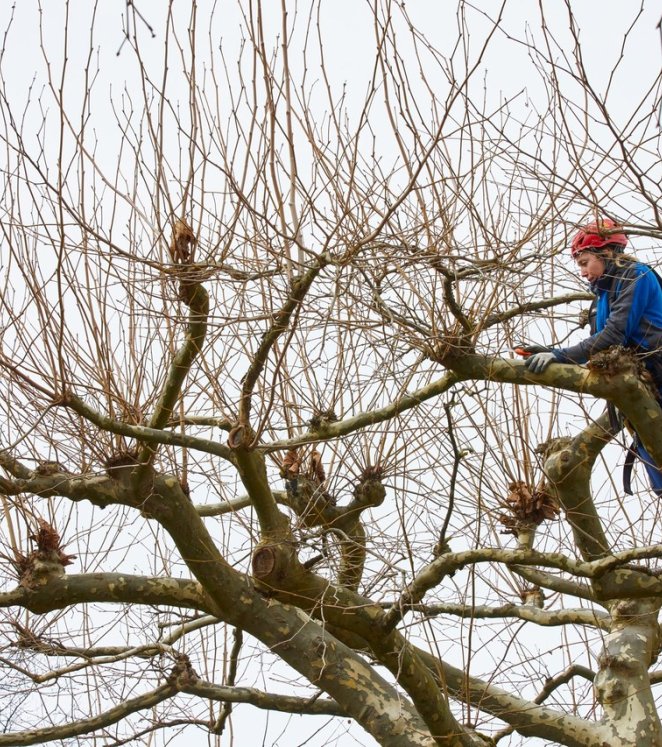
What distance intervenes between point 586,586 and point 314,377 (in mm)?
1813

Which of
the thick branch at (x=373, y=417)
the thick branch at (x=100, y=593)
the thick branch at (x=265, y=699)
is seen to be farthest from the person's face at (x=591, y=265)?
the thick branch at (x=265, y=699)

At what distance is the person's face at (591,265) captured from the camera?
181 inches

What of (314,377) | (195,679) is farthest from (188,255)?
(195,679)

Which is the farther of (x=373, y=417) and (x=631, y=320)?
(x=631, y=320)

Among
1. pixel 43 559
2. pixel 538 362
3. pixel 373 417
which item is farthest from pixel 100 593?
pixel 538 362

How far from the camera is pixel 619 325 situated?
446 centimetres

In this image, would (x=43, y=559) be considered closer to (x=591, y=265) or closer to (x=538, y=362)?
(x=538, y=362)

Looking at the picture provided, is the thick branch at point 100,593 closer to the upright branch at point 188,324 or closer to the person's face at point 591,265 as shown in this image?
the upright branch at point 188,324

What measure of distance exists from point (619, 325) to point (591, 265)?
0.34 m

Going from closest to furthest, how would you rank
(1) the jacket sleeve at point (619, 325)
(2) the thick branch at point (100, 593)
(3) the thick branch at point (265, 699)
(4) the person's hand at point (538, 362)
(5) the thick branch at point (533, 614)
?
(4) the person's hand at point (538, 362) → (1) the jacket sleeve at point (619, 325) → (2) the thick branch at point (100, 593) → (3) the thick branch at point (265, 699) → (5) the thick branch at point (533, 614)

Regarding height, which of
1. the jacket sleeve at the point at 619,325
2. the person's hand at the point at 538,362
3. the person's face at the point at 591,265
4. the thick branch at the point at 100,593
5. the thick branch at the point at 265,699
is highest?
the person's face at the point at 591,265

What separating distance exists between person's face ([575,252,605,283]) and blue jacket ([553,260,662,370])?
0.05 meters

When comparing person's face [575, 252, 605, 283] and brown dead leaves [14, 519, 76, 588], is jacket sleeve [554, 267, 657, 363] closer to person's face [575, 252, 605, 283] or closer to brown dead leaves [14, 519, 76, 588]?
person's face [575, 252, 605, 283]

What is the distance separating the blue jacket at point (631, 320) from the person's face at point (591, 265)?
48 mm
